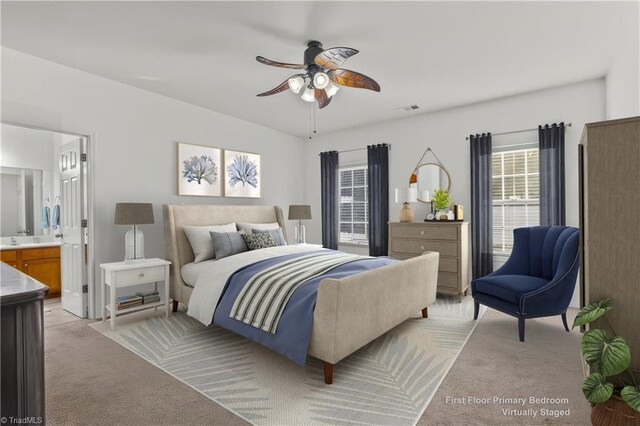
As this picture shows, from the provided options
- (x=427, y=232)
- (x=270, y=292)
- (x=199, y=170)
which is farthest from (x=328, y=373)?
(x=199, y=170)

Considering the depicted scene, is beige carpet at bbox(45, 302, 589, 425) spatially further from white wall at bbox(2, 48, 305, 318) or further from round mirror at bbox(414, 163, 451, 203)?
round mirror at bbox(414, 163, 451, 203)

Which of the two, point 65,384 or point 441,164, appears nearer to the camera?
point 65,384

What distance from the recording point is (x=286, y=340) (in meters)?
2.42

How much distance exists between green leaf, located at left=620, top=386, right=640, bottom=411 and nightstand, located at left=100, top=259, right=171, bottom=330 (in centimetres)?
388

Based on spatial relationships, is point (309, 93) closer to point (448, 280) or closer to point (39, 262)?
point (448, 280)

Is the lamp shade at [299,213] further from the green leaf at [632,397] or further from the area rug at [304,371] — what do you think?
the green leaf at [632,397]

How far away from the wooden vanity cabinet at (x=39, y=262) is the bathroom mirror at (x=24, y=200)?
0.61 metres

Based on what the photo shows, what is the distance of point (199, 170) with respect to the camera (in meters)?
4.71

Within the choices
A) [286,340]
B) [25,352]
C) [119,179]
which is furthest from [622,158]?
[119,179]

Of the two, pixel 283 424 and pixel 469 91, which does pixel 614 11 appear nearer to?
pixel 469 91

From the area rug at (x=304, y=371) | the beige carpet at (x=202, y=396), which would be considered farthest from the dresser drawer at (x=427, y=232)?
the beige carpet at (x=202, y=396)

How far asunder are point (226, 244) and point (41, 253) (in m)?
2.98

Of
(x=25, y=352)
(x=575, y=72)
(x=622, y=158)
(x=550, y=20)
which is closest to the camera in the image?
(x=25, y=352)

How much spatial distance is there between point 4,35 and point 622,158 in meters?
4.62
